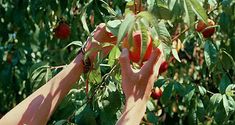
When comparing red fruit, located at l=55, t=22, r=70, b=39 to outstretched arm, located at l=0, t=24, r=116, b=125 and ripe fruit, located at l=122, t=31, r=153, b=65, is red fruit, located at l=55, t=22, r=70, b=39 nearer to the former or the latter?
outstretched arm, located at l=0, t=24, r=116, b=125

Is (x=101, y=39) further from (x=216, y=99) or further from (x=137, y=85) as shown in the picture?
(x=216, y=99)

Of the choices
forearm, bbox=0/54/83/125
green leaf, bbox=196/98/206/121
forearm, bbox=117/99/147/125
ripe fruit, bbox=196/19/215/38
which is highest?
forearm, bbox=0/54/83/125

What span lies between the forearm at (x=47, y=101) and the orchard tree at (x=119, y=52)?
0.31 feet

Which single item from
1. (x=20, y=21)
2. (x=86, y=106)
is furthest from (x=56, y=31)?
(x=86, y=106)

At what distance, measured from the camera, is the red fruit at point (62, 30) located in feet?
9.95

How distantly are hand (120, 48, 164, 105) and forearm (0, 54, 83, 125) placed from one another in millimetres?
220

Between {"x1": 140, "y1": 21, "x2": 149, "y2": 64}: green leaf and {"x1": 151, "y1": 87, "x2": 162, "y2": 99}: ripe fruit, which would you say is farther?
{"x1": 151, "y1": 87, "x2": 162, "y2": 99}: ripe fruit

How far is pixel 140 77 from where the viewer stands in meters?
1.38

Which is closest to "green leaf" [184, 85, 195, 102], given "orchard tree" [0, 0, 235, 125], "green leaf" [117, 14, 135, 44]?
"orchard tree" [0, 0, 235, 125]

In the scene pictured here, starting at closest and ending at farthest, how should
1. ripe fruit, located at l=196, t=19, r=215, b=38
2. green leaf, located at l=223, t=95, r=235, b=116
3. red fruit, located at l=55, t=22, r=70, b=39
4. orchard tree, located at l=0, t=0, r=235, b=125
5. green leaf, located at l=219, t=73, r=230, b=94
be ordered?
orchard tree, located at l=0, t=0, r=235, b=125, ripe fruit, located at l=196, t=19, r=215, b=38, green leaf, located at l=223, t=95, r=235, b=116, green leaf, located at l=219, t=73, r=230, b=94, red fruit, located at l=55, t=22, r=70, b=39

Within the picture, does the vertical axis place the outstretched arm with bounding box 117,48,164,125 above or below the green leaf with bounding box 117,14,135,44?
below

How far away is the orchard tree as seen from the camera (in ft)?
4.95

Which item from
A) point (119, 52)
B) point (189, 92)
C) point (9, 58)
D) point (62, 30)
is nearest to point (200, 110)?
point (189, 92)

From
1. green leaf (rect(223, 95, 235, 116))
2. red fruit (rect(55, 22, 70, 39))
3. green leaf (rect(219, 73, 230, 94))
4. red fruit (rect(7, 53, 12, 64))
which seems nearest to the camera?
green leaf (rect(223, 95, 235, 116))
